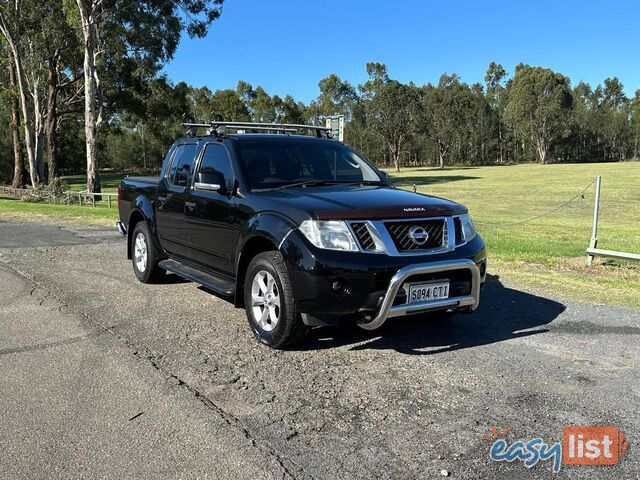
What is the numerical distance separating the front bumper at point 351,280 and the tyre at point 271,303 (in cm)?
11

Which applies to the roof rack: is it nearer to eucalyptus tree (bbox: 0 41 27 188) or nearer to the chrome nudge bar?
the chrome nudge bar

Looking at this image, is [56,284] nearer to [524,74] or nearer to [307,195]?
[307,195]

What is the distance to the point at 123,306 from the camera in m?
6.25

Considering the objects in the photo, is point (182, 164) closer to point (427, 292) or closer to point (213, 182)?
point (213, 182)

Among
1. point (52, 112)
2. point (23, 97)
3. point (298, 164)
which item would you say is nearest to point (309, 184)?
point (298, 164)

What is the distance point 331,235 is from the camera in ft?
14.5

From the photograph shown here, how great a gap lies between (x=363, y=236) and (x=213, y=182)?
1.79m

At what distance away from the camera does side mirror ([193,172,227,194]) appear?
541 cm

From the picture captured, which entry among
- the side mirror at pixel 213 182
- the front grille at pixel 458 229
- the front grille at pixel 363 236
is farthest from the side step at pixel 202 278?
the front grille at pixel 458 229

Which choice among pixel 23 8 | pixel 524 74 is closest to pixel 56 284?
pixel 23 8

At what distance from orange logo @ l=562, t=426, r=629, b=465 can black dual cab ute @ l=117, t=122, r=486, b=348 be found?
1.49 metres

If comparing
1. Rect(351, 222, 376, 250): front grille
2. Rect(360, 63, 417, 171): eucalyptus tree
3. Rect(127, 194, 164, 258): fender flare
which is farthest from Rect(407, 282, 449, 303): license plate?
Rect(360, 63, 417, 171): eucalyptus tree

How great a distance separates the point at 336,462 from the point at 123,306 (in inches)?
157

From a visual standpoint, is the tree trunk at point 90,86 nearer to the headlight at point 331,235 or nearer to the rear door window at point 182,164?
the rear door window at point 182,164
